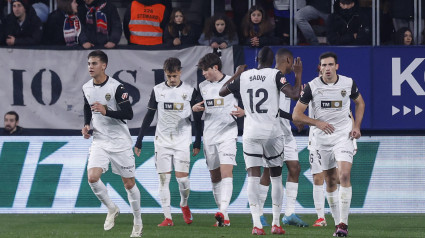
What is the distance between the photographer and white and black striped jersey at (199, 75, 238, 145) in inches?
551

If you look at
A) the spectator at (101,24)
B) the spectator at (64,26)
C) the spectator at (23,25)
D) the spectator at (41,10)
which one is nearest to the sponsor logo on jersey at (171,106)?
the spectator at (101,24)

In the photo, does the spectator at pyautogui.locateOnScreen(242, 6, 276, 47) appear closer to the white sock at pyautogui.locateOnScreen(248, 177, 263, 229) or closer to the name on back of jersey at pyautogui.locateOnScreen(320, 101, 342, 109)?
the name on back of jersey at pyautogui.locateOnScreen(320, 101, 342, 109)

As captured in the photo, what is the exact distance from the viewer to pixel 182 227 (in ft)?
44.2

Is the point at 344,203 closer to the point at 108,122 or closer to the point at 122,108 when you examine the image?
the point at 122,108

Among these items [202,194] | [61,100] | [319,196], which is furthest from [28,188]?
[319,196]

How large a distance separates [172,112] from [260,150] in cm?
269

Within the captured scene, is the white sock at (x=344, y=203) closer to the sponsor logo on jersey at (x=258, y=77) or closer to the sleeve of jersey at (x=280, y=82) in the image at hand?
the sleeve of jersey at (x=280, y=82)

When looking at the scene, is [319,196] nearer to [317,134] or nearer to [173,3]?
[317,134]

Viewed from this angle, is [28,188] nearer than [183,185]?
No

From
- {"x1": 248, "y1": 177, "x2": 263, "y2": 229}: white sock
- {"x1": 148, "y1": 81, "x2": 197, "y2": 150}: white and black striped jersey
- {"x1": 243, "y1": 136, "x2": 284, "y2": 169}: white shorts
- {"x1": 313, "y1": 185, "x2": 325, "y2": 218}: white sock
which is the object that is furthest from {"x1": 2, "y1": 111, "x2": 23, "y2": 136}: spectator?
{"x1": 248, "y1": 177, "x2": 263, "y2": 229}: white sock

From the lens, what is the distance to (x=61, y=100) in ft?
58.1

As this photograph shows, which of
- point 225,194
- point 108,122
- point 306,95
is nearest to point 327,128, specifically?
point 306,95

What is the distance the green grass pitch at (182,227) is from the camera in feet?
39.8

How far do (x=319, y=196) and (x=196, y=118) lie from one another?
2.12 metres
